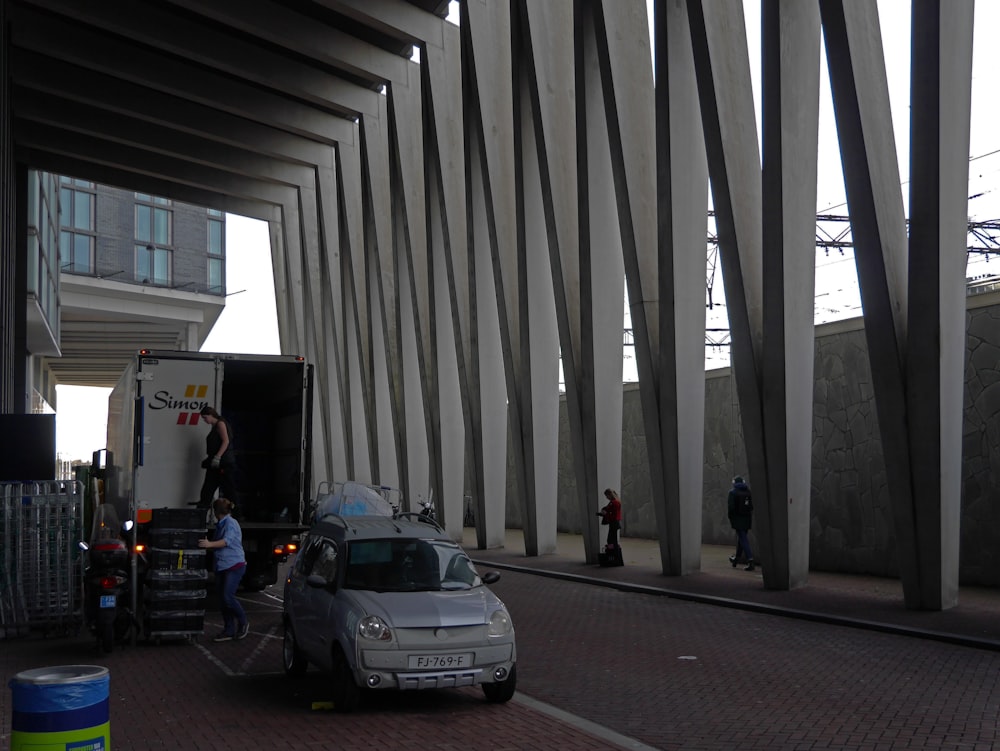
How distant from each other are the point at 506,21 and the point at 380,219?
8912mm

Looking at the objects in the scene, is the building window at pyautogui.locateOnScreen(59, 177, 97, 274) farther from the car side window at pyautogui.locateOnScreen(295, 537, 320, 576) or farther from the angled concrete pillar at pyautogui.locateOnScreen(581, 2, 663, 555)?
the car side window at pyautogui.locateOnScreen(295, 537, 320, 576)

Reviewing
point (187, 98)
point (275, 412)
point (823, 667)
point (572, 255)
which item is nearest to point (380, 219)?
point (187, 98)

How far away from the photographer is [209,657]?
1097 centimetres

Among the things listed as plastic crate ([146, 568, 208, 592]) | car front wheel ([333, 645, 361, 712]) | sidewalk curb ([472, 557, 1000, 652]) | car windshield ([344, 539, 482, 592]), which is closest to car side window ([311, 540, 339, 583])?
car windshield ([344, 539, 482, 592])

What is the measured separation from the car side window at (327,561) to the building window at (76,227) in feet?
135

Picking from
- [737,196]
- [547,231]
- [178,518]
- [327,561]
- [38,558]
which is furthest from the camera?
[547,231]

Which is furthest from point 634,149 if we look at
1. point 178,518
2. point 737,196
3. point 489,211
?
point 178,518

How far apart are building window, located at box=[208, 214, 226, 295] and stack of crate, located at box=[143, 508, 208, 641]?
41225mm

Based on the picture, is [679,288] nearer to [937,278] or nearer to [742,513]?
[742,513]

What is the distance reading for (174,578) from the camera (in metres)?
11.9

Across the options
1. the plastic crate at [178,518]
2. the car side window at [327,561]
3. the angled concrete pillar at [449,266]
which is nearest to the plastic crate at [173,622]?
the plastic crate at [178,518]

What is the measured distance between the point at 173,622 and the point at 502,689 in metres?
5.11

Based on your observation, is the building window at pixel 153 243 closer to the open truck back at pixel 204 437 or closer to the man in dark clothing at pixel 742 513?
the open truck back at pixel 204 437

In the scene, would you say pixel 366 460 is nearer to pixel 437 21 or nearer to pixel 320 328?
pixel 320 328
